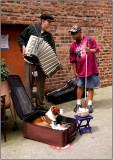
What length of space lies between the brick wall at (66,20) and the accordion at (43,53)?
1299 millimetres

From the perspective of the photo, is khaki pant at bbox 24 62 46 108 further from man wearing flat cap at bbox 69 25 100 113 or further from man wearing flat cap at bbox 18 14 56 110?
man wearing flat cap at bbox 69 25 100 113

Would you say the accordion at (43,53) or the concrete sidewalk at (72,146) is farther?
the accordion at (43,53)

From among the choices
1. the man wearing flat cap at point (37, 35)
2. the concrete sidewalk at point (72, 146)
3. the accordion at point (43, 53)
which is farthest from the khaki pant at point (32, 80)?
the concrete sidewalk at point (72, 146)

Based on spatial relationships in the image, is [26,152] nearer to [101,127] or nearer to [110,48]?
[101,127]

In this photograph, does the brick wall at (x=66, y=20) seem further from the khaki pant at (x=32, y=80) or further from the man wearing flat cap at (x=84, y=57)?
the man wearing flat cap at (x=84, y=57)

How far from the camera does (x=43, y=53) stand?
12.8ft

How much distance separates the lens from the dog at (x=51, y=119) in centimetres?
324

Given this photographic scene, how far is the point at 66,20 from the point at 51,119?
314 centimetres

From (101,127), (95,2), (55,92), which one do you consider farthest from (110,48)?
(101,127)

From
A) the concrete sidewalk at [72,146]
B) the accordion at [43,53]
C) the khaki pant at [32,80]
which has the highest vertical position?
the accordion at [43,53]

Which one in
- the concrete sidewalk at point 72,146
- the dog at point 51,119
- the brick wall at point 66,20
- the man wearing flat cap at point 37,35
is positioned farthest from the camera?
the brick wall at point 66,20

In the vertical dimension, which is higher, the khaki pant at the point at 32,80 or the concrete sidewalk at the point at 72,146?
the khaki pant at the point at 32,80

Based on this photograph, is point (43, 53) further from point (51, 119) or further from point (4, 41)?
point (4, 41)

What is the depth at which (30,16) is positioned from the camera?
4980 millimetres
